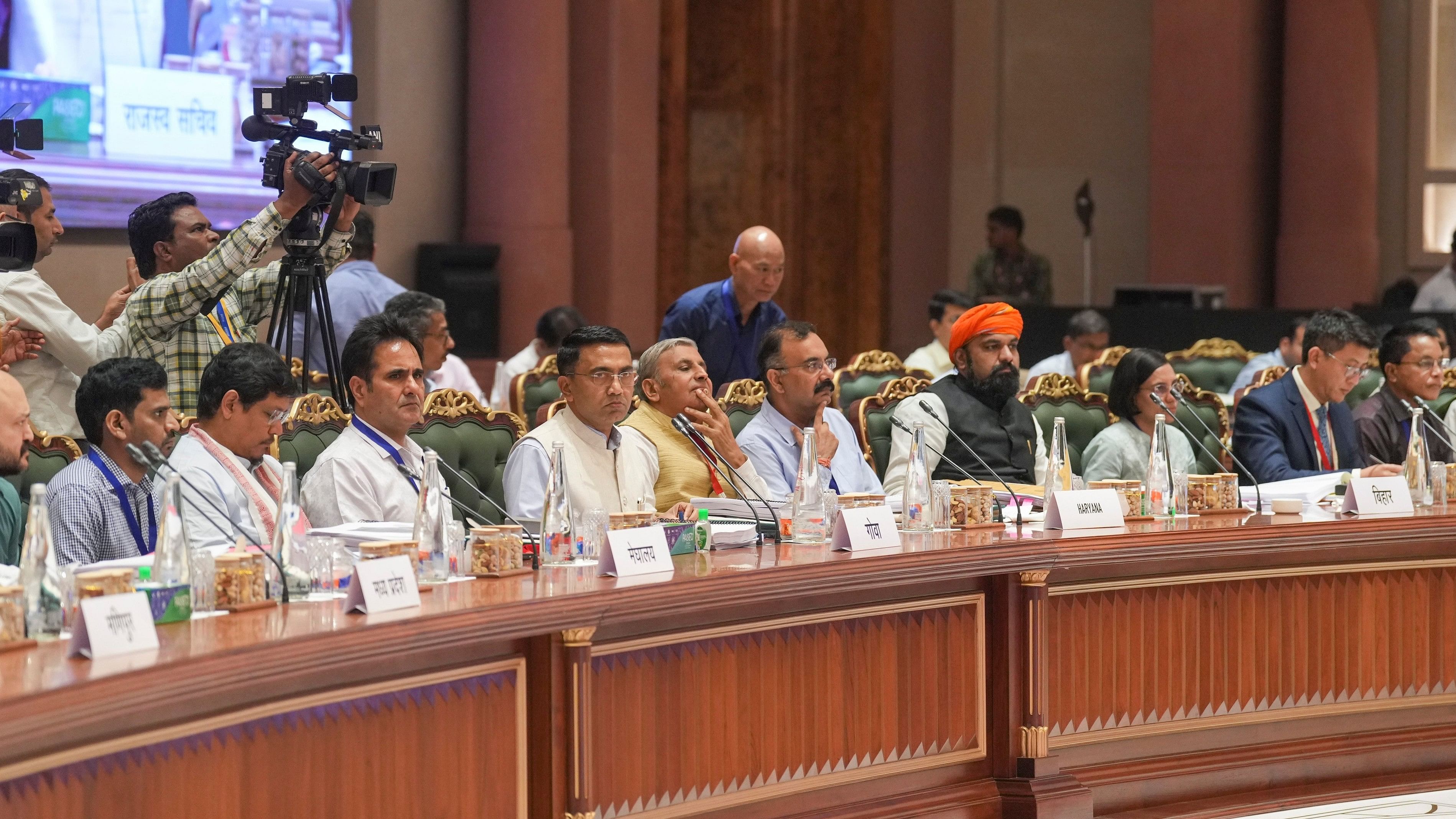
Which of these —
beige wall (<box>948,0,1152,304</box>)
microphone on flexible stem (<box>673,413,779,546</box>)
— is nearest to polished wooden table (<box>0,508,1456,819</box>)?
microphone on flexible stem (<box>673,413,779,546</box>)

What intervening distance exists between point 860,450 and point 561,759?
1.93 metres

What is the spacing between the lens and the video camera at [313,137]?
14.9ft

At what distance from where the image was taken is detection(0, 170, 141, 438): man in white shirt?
4.06m

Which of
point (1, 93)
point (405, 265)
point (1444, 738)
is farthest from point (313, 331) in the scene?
point (1444, 738)

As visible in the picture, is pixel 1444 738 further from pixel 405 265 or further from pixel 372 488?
pixel 405 265

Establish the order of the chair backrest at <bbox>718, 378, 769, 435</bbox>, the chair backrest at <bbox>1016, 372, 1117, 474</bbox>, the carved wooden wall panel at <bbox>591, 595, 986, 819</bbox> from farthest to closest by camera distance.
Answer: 1. the chair backrest at <bbox>1016, 372, 1117, 474</bbox>
2. the chair backrest at <bbox>718, 378, 769, 435</bbox>
3. the carved wooden wall panel at <bbox>591, 595, 986, 819</bbox>

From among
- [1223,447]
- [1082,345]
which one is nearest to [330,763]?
[1223,447]

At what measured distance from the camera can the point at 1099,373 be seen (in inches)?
245

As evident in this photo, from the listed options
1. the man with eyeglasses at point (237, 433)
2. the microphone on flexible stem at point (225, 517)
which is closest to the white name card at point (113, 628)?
the microphone on flexible stem at point (225, 517)

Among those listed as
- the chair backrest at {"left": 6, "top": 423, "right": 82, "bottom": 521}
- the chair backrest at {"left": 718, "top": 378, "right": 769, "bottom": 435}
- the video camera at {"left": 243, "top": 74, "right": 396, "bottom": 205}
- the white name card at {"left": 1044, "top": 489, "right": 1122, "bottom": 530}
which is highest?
the video camera at {"left": 243, "top": 74, "right": 396, "bottom": 205}

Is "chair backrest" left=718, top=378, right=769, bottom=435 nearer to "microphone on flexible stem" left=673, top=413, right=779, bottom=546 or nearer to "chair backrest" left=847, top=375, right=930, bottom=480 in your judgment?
"chair backrest" left=847, top=375, right=930, bottom=480

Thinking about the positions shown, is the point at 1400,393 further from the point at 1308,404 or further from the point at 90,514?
the point at 90,514

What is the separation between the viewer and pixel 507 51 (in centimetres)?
786

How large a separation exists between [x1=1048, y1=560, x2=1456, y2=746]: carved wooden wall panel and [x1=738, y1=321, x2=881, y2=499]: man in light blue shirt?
0.91 metres
